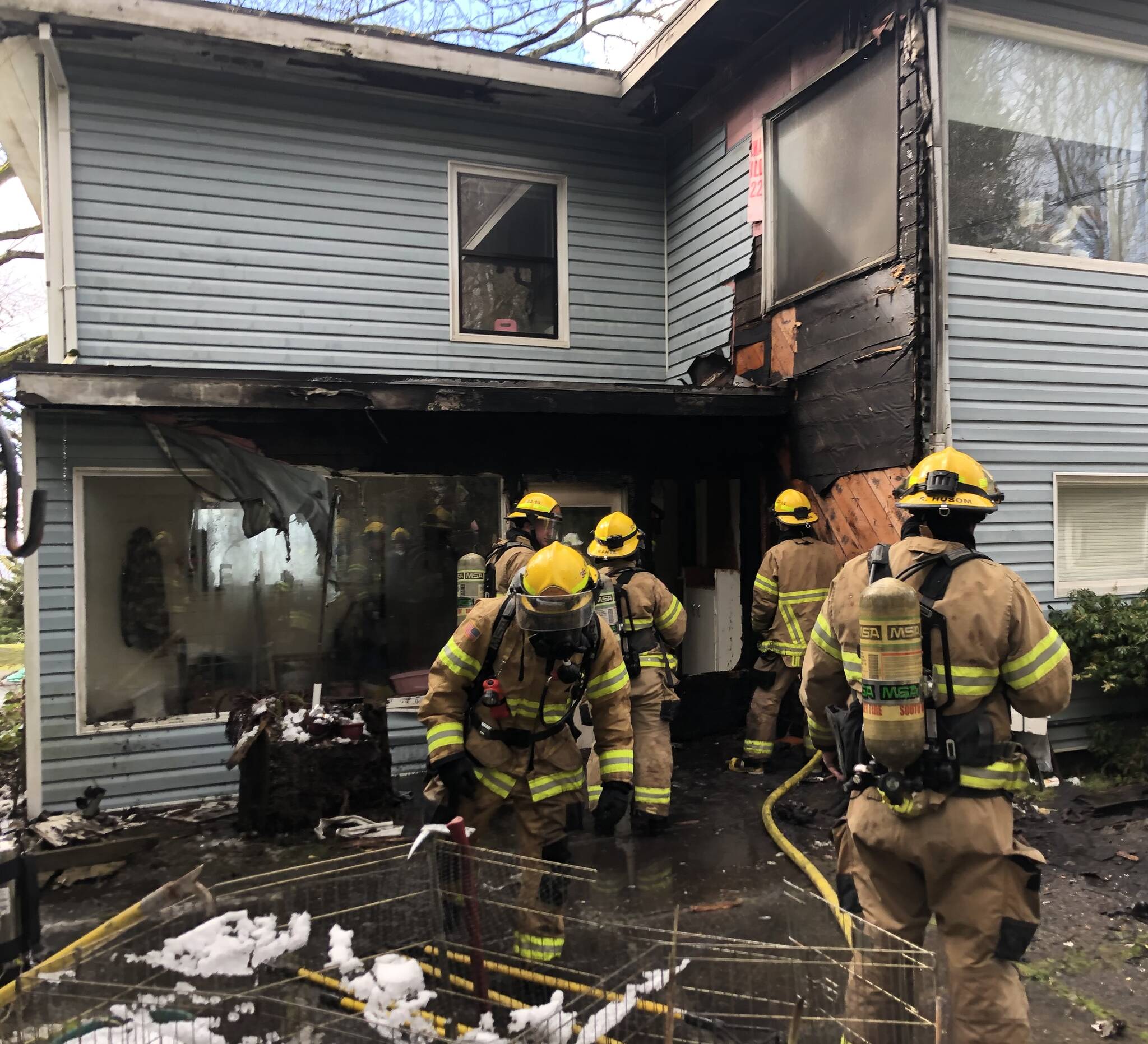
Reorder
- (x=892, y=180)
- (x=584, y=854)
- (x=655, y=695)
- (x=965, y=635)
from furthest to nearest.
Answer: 1. (x=892, y=180)
2. (x=655, y=695)
3. (x=584, y=854)
4. (x=965, y=635)

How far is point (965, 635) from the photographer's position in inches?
107

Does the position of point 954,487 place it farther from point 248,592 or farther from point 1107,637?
point 248,592

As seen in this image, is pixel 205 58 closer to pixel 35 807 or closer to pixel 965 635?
pixel 35 807

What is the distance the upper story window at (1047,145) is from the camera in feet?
19.5

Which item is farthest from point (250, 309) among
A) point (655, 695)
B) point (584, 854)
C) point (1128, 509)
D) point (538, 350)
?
point (1128, 509)

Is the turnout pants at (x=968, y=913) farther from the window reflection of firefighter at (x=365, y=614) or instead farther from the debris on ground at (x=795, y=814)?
the window reflection of firefighter at (x=365, y=614)

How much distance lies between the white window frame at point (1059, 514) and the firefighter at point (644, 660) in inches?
121

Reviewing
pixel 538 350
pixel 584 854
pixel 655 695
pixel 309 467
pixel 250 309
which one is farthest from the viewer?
pixel 538 350

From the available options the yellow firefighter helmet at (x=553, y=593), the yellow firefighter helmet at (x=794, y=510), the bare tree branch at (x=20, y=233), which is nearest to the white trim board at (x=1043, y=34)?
the yellow firefighter helmet at (x=794, y=510)

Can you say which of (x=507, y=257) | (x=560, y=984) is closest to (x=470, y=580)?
(x=507, y=257)

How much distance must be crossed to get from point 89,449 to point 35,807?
2633 millimetres

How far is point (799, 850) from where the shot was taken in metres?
4.89

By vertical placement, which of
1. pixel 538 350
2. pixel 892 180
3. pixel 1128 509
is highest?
pixel 892 180

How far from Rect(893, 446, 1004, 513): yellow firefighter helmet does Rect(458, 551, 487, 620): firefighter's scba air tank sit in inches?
156
